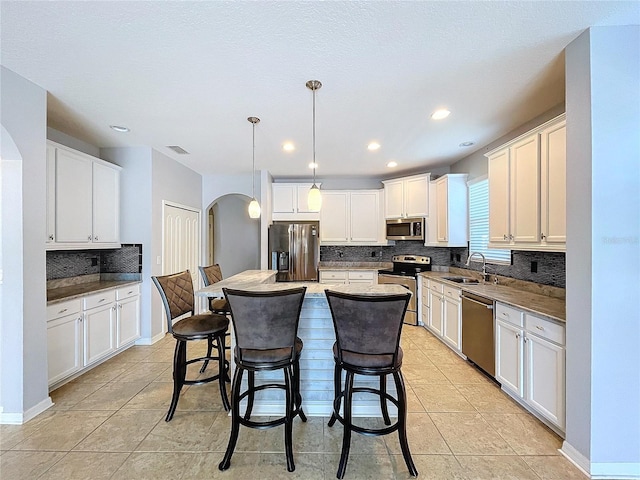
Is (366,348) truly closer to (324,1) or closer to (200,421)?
(200,421)

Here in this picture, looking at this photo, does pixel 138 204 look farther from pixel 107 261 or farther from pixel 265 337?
pixel 265 337

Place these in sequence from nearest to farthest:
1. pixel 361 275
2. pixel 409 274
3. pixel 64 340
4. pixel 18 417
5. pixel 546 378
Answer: pixel 546 378 < pixel 18 417 < pixel 64 340 < pixel 409 274 < pixel 361 275

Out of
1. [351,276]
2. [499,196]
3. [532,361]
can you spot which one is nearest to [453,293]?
[499,196]

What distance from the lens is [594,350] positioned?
174cm

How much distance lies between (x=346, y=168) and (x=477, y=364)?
133 inches

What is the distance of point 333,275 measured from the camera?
5.25 metres

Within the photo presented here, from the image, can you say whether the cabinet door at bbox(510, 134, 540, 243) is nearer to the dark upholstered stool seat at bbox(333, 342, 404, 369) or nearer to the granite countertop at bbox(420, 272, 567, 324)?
the granite countertop at bbox(420, 272, 567, 324)

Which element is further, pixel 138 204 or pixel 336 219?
pixel 336 219

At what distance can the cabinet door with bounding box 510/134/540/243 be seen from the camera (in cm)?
256

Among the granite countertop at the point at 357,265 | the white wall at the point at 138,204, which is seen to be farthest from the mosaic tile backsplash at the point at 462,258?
the white wall at the point at 138,204

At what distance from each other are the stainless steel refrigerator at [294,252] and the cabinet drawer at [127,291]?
6.41 ft

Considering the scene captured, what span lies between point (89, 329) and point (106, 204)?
4.95ft

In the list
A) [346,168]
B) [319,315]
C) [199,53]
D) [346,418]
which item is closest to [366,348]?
[346,418]

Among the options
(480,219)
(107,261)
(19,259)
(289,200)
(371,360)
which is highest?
(289,200)
